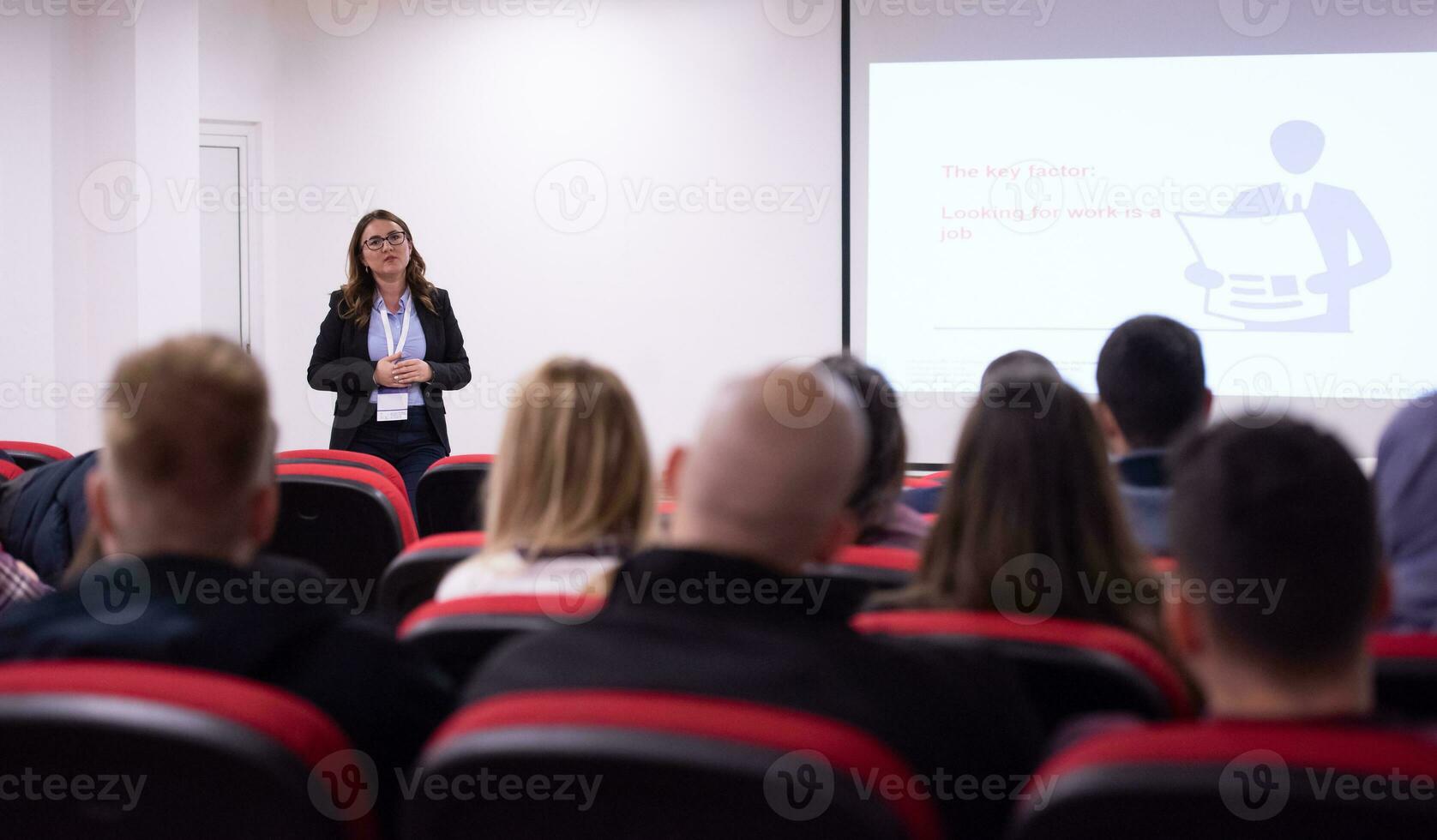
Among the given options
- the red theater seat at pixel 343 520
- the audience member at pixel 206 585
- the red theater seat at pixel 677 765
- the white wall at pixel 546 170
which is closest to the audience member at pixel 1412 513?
the red theater seat at pixel 677 765

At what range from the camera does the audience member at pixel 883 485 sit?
241cm

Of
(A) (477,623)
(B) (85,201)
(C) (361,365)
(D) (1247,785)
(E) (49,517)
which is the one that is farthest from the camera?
(B) (85,201)

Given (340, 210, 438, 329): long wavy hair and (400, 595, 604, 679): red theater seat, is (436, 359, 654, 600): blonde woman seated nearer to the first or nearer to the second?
(400, 595, 604, 679): red theater seat

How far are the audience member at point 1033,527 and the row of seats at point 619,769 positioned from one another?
2.24 feet

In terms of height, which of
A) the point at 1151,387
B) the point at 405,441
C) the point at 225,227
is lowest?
the point at 405,441

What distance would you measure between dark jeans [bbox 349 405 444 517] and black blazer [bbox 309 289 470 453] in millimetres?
40

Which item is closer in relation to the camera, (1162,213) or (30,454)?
(30,454)

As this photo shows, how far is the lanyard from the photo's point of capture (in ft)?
16.6

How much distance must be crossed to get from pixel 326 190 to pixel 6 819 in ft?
21.8

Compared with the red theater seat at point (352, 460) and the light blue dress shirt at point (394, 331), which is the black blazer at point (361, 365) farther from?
the red theater seat at point (352, 460)

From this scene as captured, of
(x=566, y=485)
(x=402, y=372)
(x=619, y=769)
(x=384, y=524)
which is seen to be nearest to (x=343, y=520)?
(x=384, y=524)

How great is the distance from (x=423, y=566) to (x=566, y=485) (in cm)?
31

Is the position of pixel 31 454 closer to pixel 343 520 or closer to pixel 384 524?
pixel 343 520

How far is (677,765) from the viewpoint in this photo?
3.19 feet
